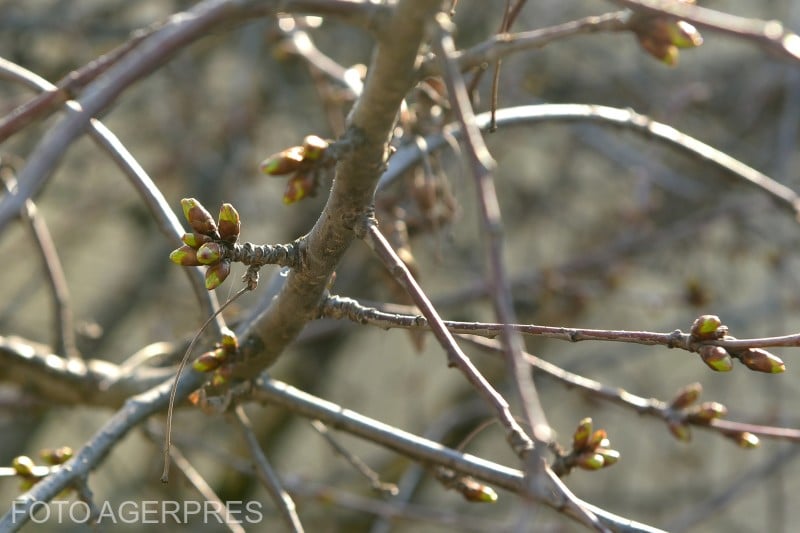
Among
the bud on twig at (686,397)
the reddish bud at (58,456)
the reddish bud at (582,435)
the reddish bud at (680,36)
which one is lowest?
the reddish bud at (58,456)

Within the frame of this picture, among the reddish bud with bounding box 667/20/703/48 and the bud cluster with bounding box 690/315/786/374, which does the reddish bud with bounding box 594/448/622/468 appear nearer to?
the bud cluster with bounding box 690/315/786/374

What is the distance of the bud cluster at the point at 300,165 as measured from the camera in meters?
0.85

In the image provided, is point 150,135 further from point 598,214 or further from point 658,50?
point 658,50

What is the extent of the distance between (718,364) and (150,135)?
298 cm

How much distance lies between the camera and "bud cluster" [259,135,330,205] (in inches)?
33.3

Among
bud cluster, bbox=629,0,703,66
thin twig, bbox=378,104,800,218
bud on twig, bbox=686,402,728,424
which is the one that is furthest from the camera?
thin twig, bbox=378,104,800,218

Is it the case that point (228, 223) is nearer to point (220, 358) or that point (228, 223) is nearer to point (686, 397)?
point (220, 358)

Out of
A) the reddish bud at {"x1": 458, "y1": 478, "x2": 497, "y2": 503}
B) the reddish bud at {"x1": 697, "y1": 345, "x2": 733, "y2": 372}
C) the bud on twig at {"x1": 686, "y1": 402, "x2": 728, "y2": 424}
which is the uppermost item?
the bud on twig at {"x1": 686, "y1": 402, "x2": 728, "y2": 424}

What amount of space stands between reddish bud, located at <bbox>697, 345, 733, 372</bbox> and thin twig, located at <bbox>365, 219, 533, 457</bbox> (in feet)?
0.88

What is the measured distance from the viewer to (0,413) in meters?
1.98

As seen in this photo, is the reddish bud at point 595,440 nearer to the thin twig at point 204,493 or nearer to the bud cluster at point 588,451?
the bud cluster at point 588,451

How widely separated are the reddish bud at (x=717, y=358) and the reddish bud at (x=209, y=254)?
54 cm

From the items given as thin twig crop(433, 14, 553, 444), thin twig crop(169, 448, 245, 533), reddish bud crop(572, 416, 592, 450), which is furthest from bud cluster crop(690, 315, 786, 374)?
thin twig crop(169, 448, 245, 533)

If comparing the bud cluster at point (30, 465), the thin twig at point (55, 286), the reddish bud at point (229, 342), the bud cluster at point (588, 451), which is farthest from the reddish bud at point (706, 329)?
the thin twig at point (55, 286)
